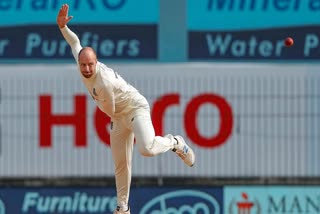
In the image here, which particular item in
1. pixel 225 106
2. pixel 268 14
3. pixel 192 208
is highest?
pixel 268 14

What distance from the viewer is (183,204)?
58.6 feet

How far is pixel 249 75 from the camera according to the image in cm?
1806

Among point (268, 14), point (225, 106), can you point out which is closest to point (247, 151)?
point (225, 106)

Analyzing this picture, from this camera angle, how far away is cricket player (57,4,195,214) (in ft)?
46.3

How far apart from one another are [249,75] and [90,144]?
86.3 inches

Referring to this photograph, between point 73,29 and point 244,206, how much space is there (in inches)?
133

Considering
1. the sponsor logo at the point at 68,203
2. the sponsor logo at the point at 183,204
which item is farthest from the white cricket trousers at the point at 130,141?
the sponsor logo at the point at 68,203

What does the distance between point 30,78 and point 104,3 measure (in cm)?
155

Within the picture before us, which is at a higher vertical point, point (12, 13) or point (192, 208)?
point (12, 13)

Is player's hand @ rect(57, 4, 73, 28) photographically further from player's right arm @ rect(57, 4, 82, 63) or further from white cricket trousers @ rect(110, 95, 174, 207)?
white cricket trousers @ rect(110, 95, 174, 207)

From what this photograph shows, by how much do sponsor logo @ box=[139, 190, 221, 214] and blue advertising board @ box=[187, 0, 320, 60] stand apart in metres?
1.97

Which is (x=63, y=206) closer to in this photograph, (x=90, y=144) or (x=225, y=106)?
→ (x=90, y=144)

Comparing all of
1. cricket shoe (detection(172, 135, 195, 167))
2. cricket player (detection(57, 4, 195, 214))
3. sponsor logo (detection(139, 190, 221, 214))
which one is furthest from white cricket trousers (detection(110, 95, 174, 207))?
sponsor logo (detection(139, 190, 221, 214))

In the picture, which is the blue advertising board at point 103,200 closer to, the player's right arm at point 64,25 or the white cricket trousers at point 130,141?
the white cricket trousers at point 130,141
